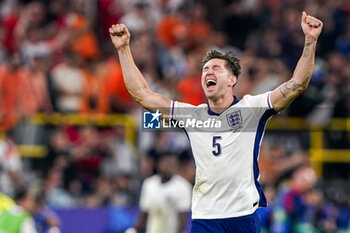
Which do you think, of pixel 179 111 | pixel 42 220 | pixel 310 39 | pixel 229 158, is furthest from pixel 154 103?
pixel 42 220

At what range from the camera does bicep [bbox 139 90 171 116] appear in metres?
6.86

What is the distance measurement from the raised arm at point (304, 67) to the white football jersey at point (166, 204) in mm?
5600

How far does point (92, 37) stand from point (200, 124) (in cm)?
816

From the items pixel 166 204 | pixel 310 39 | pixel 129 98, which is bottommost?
pixel 166 204

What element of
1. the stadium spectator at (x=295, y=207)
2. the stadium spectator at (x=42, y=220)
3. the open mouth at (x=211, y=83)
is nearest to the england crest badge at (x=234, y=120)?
the open mouth at (x=211, y=83)

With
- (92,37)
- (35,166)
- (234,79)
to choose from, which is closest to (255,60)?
(92,37)

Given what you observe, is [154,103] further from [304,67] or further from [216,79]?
[304,67]

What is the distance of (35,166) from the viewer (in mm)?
13531

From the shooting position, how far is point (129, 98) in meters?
14.1

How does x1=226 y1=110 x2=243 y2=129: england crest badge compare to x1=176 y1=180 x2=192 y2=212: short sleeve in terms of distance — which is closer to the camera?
x1=226 y1=110 x2=243 y2=129: england crest badge

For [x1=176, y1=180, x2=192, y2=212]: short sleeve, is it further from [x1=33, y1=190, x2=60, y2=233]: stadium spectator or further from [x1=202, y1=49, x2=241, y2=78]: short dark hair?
[x1=202, y1=49, x2=241, y2=78]: short dark hair

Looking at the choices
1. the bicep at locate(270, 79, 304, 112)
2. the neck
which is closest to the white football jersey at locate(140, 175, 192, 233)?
the neck

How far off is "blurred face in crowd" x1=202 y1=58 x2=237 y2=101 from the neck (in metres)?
0.04

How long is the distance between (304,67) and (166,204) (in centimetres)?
592
